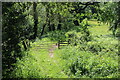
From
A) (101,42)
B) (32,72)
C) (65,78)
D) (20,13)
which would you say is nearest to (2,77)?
(32,72)

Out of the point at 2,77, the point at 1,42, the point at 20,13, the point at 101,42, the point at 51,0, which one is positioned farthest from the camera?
the point at 101,42

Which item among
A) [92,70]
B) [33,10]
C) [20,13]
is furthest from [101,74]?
[33,10]

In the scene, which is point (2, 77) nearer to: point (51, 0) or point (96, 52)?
point (51, 0)

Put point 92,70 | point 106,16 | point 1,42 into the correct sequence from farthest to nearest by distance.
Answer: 1. point 92,70
2. point 1,42
3. point 106,16

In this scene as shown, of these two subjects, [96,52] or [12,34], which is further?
[96,52]

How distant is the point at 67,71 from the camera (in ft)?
44.9

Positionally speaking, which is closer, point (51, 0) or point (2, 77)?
point (51, 0)

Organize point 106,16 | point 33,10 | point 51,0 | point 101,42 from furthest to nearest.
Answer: point 33,10 < point 101,42 < point 51,0 < point 106,16

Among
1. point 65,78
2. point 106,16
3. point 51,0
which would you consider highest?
point 51,0

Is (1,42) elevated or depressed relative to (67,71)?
elevated

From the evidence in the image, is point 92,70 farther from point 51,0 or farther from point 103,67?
point 51,0

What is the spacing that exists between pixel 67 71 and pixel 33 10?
21958mm

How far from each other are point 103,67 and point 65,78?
115 inches

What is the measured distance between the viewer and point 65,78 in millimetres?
12188
